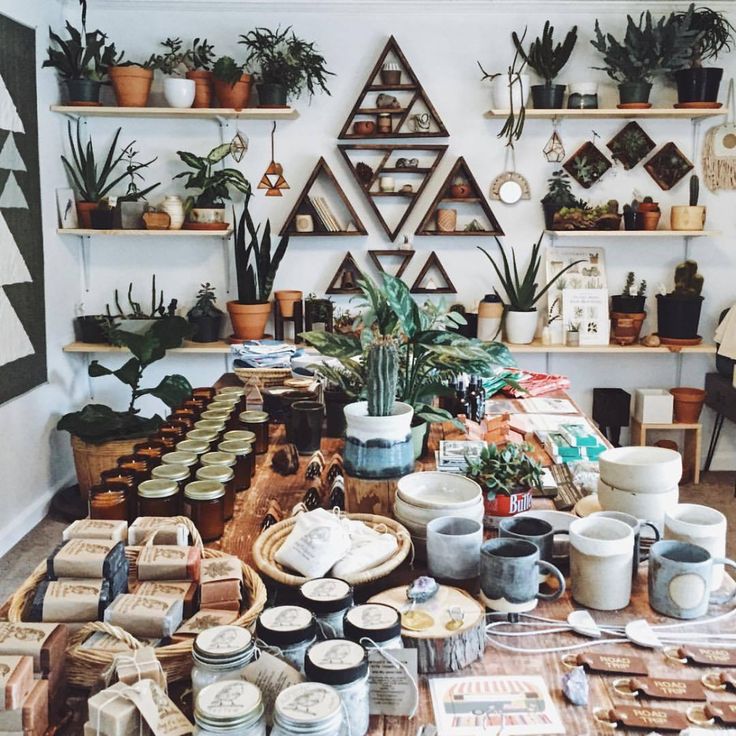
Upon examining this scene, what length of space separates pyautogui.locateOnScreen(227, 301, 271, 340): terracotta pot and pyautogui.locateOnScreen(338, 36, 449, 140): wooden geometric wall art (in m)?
1.04

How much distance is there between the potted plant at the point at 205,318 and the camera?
179 inches

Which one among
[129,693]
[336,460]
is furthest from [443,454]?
[129,693]

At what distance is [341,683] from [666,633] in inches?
23.4

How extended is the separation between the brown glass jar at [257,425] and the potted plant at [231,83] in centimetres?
260

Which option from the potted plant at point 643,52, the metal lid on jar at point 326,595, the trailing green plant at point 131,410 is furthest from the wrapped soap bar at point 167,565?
the potted plant at point 643,52

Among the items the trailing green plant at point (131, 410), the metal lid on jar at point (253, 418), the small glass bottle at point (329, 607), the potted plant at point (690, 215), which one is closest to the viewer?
the small glass bottle at point (329, 607)

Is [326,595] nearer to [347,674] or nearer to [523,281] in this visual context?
[347,674]

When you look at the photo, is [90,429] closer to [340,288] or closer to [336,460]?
[340,288]

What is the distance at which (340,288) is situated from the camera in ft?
15.4

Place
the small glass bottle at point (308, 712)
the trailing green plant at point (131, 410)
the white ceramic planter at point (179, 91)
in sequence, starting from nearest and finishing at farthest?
1. the small glass bottle at point (308, 712)
2. the trailing green plant at point (131, 410)
3. the white ceramic planter at point (179, 91)

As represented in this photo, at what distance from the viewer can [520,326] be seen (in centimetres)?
456

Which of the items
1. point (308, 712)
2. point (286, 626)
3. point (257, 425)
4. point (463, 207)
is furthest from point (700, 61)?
point (308, 712)

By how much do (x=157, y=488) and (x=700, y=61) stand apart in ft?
12.9

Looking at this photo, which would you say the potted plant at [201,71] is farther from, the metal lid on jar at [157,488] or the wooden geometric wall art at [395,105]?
the metal lid on jar at [157,488]
